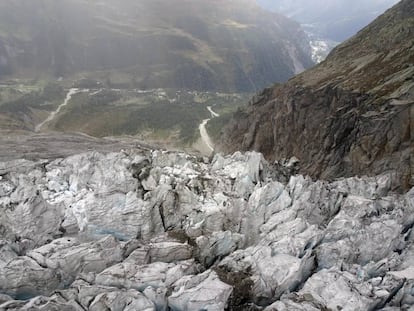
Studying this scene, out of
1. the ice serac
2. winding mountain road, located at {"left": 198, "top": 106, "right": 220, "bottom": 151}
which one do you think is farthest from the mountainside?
winding mountain road, located at {"left": 198, "top": 106, "right": 220, "bottom": 151}

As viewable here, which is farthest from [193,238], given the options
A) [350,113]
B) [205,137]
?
[205,137]

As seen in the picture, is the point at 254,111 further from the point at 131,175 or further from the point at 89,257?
the point at 89,257

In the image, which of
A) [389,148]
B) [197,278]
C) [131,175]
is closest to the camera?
[197,278]

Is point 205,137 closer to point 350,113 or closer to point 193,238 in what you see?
point 350,113

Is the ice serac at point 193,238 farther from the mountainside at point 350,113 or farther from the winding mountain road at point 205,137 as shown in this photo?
the winding mountain road at point 205,137

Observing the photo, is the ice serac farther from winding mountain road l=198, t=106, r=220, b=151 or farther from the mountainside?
winding mountain road l=198, t=106, r=220, b=151

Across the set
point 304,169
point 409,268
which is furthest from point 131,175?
point 304,169
